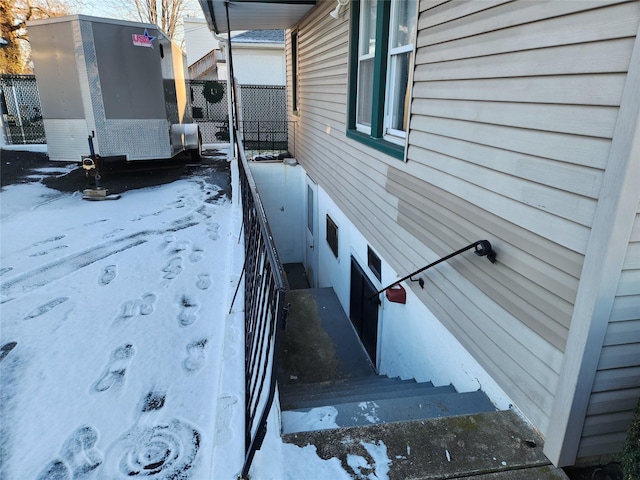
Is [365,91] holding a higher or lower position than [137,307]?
higher

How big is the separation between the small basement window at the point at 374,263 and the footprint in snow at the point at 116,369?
2.42m

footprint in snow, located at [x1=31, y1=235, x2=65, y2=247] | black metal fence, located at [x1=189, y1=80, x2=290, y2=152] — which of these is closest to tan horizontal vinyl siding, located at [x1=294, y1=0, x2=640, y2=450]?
footprint in snow, located at [x1=31, y1=235, x2=65, y2=247]

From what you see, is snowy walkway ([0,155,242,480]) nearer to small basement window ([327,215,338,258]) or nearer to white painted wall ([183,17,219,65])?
small basement window ([327,215,338,258])

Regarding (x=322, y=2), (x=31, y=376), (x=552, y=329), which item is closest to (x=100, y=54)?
(x=322, y=2)

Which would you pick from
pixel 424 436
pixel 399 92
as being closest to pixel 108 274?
pixel 424 436

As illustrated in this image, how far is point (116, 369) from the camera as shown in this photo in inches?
89.7

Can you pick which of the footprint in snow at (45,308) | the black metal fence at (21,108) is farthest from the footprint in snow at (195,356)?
the black metal fence at (21,108)

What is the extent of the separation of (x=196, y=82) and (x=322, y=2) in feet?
26.8

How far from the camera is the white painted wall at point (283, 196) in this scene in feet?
29.5

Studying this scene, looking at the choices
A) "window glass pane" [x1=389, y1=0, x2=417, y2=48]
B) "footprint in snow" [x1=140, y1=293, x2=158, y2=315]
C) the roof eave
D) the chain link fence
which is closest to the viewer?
"footprint in snow" [x1=140, y1=293, x2=158, y2=315]

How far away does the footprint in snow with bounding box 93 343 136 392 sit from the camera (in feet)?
7.09

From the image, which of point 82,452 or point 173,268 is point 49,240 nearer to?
point 173,268

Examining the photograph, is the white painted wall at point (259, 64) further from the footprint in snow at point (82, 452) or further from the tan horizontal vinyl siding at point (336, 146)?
the footprint in snow at point (82, 452)

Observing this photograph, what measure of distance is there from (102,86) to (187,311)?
15.0 ft
